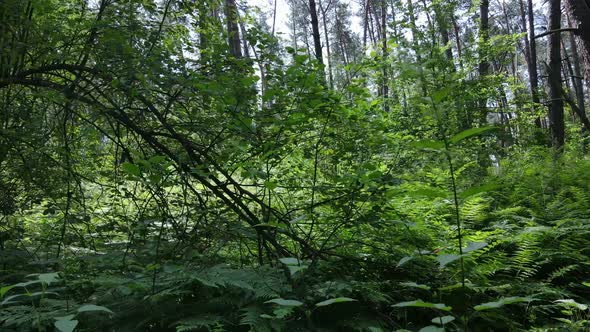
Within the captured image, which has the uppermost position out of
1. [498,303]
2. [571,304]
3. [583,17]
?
[583,17]

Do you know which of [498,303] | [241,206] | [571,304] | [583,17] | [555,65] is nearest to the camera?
[498,303]

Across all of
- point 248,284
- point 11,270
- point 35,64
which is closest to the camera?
point 248,284

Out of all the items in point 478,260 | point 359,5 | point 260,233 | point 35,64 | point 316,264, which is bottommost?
point 478,260

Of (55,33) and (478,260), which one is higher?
(55,33)

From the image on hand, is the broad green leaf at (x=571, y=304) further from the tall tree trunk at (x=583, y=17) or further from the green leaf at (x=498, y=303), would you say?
the tall tree trunk at (x=583, y=17)

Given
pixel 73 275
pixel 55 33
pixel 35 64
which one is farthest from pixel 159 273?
pixel 35 64

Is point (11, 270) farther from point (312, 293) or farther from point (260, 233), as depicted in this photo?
point (312, 293)

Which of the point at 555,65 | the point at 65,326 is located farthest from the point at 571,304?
the point at 555,65

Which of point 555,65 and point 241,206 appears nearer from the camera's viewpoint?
point 241,206

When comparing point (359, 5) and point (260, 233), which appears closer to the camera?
point (260, 233)

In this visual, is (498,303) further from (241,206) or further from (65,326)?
(241,206)

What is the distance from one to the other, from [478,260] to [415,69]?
231 cm

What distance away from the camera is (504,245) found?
3.19m

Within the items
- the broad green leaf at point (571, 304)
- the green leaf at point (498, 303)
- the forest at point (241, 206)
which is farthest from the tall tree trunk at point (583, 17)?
the green leaf at point (498, 303)
